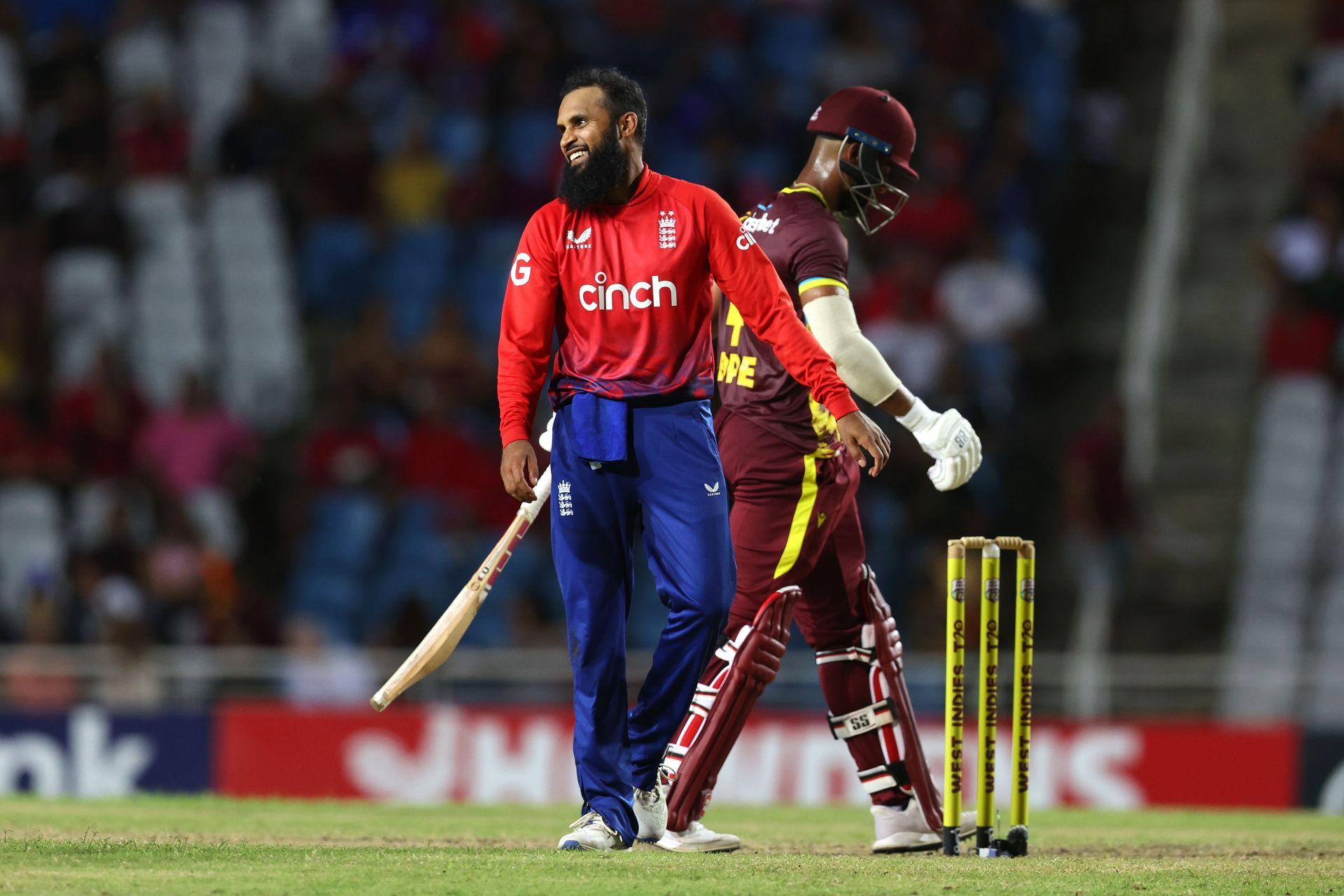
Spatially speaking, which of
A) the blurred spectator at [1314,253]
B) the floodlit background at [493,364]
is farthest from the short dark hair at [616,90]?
the blurred spectator at [1314,253]

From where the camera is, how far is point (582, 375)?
674cm

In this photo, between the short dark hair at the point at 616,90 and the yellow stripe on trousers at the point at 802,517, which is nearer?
the short dark hair at the point at 616,90

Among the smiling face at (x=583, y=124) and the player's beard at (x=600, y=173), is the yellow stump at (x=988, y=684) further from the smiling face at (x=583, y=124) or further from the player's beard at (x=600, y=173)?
the smiling face at (x=583, y=124)

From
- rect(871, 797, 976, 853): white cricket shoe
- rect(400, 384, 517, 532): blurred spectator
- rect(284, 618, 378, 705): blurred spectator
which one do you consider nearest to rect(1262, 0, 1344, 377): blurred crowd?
rect(400, 384, 517, 532): blurred spectator

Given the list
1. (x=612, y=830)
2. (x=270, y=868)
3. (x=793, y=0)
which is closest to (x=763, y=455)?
(x=612, y=830)

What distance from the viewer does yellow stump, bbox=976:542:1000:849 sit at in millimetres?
6773

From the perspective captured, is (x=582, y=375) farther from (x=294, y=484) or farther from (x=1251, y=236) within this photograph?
(x=1251, y=236)

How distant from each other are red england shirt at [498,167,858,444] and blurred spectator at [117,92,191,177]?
35.9 feet

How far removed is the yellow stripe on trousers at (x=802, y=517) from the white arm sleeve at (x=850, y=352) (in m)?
0.36

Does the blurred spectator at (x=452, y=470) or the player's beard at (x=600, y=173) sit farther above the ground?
the player's beard at (x=600, y=173)

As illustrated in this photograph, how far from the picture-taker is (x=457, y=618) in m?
6.86

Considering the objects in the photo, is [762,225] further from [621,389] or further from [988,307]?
[988,307]

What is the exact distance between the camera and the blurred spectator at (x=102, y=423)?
15172mm

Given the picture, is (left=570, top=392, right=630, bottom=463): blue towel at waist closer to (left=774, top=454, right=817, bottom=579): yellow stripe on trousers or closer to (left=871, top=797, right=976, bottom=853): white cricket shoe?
(left=774, top=454, right=817, bottom=579): yellow stripe on trousers
